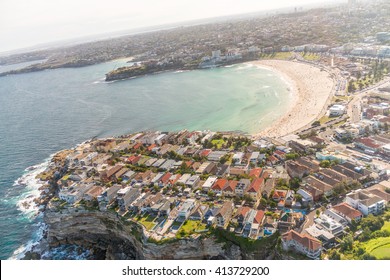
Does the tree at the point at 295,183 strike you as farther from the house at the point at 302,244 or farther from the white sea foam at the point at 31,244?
the white sea foam at the point at 31,244

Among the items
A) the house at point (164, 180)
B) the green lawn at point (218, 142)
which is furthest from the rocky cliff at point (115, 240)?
the green lawn at point (218, 142)

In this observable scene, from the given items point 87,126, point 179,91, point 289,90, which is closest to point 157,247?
point 87,126

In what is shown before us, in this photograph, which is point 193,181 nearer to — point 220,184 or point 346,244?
point 220,184

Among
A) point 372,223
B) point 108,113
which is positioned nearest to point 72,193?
point 372,223

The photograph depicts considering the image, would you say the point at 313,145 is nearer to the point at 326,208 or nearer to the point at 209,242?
the point at 326,208

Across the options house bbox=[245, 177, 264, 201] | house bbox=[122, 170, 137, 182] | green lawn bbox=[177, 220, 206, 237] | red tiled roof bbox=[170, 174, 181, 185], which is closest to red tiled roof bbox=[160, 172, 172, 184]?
red tiled roof bbox=[170, 174, 181, 185]

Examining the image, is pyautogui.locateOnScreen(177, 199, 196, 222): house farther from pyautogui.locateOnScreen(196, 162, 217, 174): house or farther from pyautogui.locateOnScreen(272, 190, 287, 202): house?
pyautogui.locateOnScreen(272, 190, 287, 202): house
